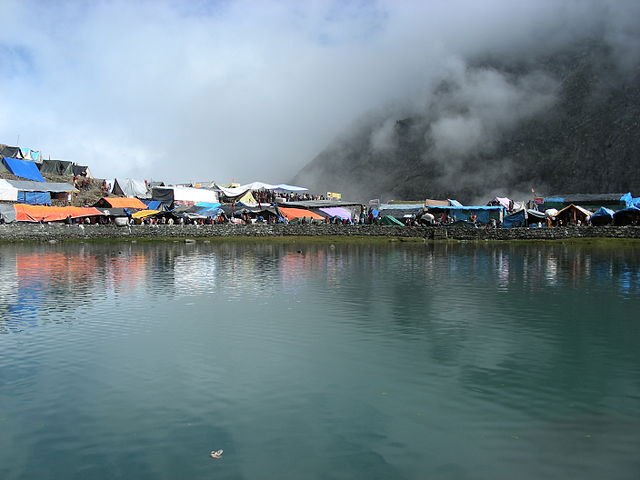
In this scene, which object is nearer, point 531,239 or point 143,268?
point 143,268

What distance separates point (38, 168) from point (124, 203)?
22833 mm

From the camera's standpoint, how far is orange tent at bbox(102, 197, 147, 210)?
87312 millimetres

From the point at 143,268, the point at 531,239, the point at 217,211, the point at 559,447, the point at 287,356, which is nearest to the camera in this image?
the point at 559,447

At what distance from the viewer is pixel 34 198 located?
3374 inches

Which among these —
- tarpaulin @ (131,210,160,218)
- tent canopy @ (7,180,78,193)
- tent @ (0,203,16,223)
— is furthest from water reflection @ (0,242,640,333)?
tent canopy @ (7,180,78,193)

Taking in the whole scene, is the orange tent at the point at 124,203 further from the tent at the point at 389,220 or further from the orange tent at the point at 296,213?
the tent at the point at 389,220

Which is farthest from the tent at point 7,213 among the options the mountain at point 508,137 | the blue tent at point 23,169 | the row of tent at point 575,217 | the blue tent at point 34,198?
the mountain at point 508,137

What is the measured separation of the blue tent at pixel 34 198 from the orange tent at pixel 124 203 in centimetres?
829

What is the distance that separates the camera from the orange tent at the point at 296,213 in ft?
282

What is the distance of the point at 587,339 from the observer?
21453mm

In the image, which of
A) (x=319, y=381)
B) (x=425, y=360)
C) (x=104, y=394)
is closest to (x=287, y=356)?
(x=319, y=381)

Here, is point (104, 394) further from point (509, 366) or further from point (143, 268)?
point (143, 268)

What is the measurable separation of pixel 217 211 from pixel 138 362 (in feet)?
229

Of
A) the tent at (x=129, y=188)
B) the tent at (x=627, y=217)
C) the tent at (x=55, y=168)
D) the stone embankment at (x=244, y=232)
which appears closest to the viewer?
the tent at (x=627, y=217)
